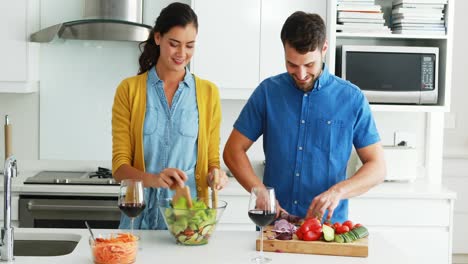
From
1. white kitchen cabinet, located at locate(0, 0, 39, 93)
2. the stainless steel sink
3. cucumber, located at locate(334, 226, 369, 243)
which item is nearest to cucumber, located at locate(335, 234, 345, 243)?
cucumber, located at locate(334, 226, 369, 243)

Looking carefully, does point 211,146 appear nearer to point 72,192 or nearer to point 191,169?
point 191,169

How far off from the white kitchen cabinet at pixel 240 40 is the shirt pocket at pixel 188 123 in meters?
1.36

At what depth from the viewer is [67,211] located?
12.5 feet

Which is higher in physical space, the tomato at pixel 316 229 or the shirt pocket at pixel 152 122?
the shirt pocket at pixel 152 122

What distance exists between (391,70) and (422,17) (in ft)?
1.11

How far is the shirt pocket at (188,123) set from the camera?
2.66m

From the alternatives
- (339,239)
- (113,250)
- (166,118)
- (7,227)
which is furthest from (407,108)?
(7,227)

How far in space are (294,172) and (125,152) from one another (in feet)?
2.04

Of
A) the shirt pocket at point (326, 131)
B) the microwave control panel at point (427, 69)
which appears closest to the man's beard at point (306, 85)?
the shirt pocket at point (326, 131)

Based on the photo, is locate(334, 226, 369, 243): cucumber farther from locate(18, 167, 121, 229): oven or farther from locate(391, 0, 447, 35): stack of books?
locate(391, 0, 447, 35): stack of books

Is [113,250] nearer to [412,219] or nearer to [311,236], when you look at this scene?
[311,236]

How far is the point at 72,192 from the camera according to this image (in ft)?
12.5

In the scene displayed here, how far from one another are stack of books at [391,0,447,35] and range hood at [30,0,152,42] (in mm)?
1437

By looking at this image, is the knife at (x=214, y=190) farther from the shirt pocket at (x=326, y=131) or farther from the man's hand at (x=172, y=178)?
the shirt pocket at (x=326, y=131)
